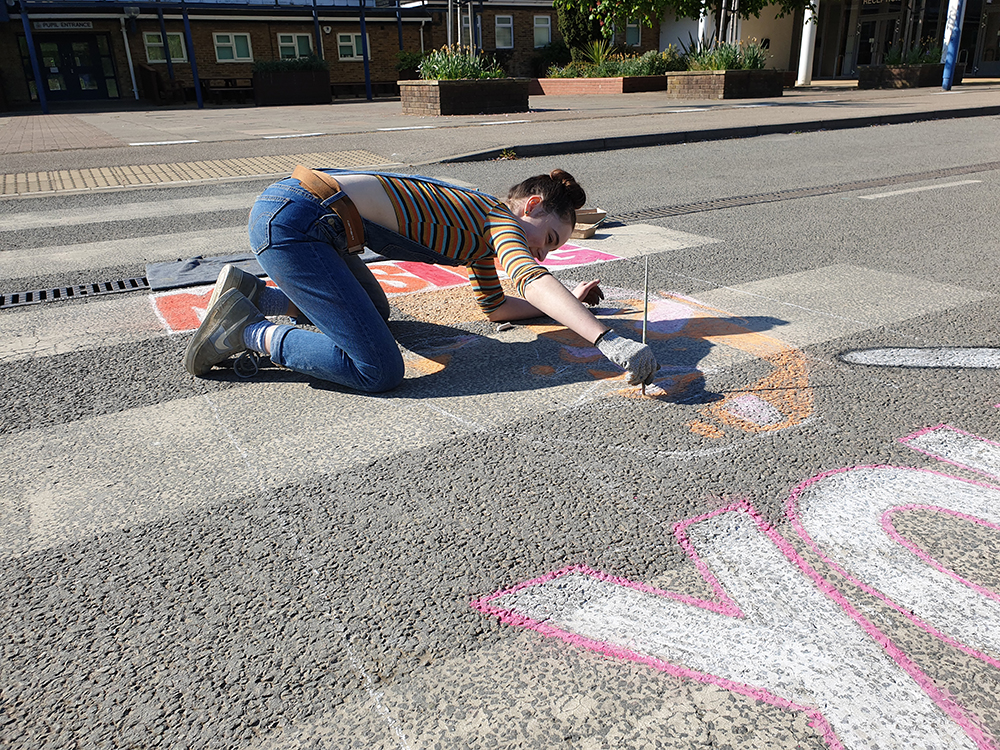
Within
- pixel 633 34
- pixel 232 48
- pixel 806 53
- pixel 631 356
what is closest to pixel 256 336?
pixel 631 356

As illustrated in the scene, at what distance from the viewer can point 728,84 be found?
1962 cm

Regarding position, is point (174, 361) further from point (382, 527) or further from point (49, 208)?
point (49, 208)

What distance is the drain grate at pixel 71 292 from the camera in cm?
472

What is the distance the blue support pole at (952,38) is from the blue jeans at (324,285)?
79.0 feet

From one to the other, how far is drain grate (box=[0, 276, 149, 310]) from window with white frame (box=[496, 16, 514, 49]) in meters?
34.3

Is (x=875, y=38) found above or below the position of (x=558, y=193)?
above

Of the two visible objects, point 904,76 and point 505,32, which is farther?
point 505,32

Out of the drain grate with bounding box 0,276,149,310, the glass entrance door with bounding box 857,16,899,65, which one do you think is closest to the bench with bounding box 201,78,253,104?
the drain grate with bounding box 0,276,149,310

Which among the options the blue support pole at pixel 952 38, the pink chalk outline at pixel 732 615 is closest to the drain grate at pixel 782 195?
the pink chalk outline at pixel 732 615

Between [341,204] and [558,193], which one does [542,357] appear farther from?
[341,204]

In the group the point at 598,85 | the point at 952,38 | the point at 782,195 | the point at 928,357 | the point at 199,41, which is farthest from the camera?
the point at 199,41

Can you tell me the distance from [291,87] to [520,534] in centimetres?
2700

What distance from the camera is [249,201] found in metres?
7.94

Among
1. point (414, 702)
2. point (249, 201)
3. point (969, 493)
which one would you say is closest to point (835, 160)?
point (249, 201)
